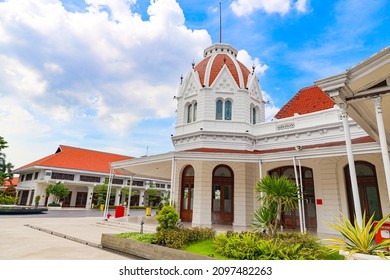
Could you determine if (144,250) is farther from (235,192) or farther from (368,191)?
(368,191)

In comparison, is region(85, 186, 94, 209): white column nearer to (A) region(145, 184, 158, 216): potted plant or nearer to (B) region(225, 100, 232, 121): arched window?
(A) region(145, 184, 158, 216): potted plant

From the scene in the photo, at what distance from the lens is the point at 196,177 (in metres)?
13.9

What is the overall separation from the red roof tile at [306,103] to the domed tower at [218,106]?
190 centimetres

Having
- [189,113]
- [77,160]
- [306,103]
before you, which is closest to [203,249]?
[189,113]

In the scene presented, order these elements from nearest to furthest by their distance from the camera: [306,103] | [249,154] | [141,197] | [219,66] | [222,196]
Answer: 1. [249,154]
2. [222,196]
3. [306,103]
4. [219,66]
5. [141,197]

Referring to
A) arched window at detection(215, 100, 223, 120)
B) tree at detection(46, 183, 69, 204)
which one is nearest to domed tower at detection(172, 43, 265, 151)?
arched window at detection(215, 100, 223, 120)

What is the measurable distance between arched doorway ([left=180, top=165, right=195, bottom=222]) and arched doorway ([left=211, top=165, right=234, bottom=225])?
137 centimetres

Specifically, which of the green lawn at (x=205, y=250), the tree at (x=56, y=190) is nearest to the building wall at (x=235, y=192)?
the green lawn at (x=205, y=250)

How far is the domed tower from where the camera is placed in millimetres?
14930

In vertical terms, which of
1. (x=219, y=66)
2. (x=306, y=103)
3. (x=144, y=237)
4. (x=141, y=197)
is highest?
(x=219, y=66)

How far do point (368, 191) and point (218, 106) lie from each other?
9320 millimetres

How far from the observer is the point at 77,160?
36.0 meters
